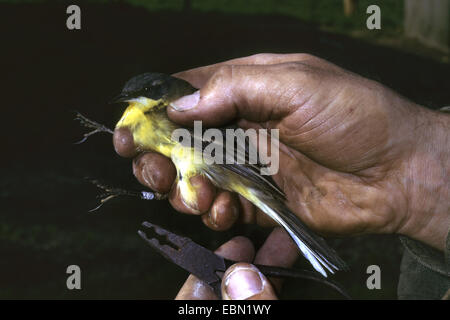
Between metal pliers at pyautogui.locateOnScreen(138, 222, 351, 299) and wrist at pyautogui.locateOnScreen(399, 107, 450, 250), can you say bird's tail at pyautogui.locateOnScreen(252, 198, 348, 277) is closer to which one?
metal pliers at pyautogui.locateOnScreen(138, 222, 351, 299)

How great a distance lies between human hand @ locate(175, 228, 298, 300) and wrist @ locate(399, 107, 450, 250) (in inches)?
27.8

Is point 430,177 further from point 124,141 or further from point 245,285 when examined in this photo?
point 124,141

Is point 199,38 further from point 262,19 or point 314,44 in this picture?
point 262,19

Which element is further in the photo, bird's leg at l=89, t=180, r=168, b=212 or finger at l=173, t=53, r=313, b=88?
finger at l=173, t=53, r=313, b=88

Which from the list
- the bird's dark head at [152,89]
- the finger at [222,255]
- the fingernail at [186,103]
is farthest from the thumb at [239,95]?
the finger at [222,255]

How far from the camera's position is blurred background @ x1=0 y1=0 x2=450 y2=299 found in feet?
12.6

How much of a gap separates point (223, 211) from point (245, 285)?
79 cm

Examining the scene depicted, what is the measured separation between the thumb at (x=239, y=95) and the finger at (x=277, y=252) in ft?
2.37

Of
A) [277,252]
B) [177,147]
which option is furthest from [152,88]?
[277,252]

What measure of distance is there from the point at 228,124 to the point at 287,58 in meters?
0.57

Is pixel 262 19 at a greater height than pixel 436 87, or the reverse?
pixel 262 19

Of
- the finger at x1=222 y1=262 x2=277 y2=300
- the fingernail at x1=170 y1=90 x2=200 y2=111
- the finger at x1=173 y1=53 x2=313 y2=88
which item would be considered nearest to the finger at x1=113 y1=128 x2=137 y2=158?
the fingernail at x1=170 y1=90 x2=200 y2=111
